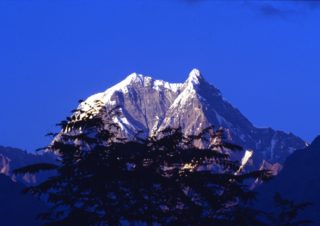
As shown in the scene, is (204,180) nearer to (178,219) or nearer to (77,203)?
(178,219)

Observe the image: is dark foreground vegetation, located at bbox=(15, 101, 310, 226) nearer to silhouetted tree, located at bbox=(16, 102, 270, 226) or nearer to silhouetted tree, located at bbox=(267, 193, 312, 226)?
silhouetted tree, located at bbox=(16, 102, 270, 226)

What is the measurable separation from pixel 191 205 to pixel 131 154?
292cm

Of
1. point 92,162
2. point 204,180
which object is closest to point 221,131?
point 204,180

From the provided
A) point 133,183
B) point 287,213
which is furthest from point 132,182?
point 287,213

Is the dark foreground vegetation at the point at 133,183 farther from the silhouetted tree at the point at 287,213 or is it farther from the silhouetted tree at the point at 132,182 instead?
the silhouetted tree at the point at 287,213

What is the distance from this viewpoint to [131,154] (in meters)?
36.8

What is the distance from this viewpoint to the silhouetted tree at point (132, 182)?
35.9 m

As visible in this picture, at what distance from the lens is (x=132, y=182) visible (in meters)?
35.9

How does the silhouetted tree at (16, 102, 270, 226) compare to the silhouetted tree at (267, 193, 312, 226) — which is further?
the silhouetted tree at (267, 193, 312, 226)

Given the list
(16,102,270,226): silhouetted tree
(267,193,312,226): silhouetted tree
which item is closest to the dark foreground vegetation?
(16,102,270,226): silhouetted tree

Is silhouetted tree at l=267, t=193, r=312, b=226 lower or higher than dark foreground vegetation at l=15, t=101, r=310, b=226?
higher

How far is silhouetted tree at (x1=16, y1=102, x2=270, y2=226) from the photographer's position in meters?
35.9

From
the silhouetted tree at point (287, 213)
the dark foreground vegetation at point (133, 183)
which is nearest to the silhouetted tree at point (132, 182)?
the dark foreground vegetation at point (133, 183)

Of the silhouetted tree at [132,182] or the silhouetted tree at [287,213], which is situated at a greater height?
the silhouetted tree at [287,213]
